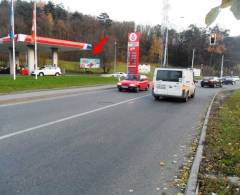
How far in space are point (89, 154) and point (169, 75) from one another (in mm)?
13052

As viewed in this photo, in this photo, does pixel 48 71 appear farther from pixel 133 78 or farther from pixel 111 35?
pixel 111 35

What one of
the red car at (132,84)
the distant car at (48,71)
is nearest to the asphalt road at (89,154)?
the red car at (132,84)

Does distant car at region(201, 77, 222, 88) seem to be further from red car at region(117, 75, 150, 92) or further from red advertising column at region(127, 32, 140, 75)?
red car at region(117, 75, 150, 92)

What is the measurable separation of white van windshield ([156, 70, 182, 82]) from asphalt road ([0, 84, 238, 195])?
7602 millimetres

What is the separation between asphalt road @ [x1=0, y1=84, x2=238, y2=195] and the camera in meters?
4.62

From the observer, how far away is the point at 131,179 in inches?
196

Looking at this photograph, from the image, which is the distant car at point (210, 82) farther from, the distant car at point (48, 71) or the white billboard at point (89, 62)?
the white billboard at point (89, 62)

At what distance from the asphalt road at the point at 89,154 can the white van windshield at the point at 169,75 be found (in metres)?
7.60

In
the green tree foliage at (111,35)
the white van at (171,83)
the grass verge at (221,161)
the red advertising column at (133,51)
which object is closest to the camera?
the grass verge at (221,161)

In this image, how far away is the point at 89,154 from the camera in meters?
6.37

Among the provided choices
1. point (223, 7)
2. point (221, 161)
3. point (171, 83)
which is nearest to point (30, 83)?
point (171, 83)

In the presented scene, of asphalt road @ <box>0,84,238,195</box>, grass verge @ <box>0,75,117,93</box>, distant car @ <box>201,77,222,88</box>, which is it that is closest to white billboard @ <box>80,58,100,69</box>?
distant car @ <box>201,77,222,88</box>

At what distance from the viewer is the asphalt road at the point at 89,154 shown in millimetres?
4621

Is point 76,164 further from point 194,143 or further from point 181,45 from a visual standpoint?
point 181,45
